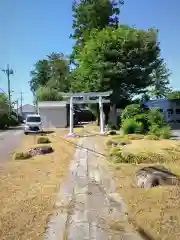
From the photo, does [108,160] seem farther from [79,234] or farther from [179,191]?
[79,234]

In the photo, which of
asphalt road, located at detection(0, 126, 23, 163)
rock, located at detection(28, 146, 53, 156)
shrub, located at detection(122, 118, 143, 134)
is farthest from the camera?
shrub, located at detection(122, 118, 143, 134)

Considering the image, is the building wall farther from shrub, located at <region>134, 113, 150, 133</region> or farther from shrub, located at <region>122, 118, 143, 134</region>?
shrub, located at <region>122, 118, 143, 134</region>

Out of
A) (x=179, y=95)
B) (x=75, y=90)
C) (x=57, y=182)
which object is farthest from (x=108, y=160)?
(x=179, y=95)

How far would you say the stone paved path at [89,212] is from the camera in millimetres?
5835

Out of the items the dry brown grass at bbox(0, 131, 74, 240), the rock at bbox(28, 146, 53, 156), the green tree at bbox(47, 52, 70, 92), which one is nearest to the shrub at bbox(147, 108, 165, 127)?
the rock at bbox(28, 146, 53, 156)

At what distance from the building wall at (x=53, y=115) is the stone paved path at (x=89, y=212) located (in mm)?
40008

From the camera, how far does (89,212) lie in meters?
7.08

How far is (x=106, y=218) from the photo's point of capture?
666 cm

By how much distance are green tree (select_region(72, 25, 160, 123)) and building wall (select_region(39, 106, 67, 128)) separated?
12.9 m

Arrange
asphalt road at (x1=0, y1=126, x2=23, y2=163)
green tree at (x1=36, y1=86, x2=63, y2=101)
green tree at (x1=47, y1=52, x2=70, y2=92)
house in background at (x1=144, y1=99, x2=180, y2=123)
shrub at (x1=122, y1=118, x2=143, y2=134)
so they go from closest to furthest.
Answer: asphalt road at (x1=0, y1=126, x2=23, y2=163), shrub at (x1=122, y1=118, x2=143, y2=134), house in background at (x1=144, y1=99, x2=180, y2=123), green tree at (x1=36, y1=86, x2=63, y2=101), green tree at (x1=47, y1=52, x2=70, y2=92)

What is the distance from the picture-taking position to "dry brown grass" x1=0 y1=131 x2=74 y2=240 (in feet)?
20.1

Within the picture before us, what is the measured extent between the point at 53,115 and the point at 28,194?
4267cm

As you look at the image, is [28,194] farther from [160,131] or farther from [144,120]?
[144,120]

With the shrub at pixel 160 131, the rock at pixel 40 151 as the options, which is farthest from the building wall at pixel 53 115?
the rock at pixel 40 151
